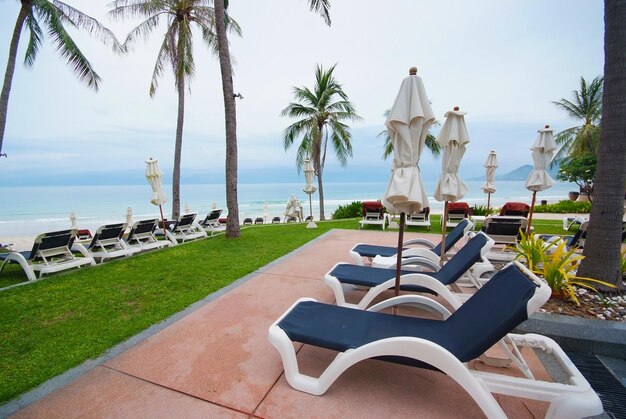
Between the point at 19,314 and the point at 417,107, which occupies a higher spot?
the point at 417,107

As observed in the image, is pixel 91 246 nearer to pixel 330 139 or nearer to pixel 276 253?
pixel 276 253

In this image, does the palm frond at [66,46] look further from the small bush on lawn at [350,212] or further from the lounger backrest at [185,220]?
the small bush on lawn at [350,212]

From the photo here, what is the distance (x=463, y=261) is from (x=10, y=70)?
12.7 metres

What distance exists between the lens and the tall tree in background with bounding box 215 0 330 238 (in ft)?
24.3

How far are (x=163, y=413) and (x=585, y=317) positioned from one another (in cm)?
402

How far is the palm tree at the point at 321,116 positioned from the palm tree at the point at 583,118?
17.1 m

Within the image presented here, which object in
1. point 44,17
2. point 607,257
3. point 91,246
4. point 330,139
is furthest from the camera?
point 330,139

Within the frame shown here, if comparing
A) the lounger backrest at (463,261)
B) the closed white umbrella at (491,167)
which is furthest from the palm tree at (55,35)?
the closed white umbrella at (491,167)

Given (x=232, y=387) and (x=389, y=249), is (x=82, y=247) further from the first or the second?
(x=389, y=249)

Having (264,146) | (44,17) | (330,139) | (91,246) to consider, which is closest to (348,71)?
(330,139)

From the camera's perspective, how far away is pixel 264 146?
6456cm

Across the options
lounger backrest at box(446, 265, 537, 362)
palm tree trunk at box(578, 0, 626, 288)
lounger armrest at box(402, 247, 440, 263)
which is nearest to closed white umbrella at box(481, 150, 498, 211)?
lounger armrest at box(402, 247, 440, 263)

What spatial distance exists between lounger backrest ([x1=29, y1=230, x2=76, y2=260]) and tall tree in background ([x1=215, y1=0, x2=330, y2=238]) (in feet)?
11.7

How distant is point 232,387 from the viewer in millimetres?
2113
